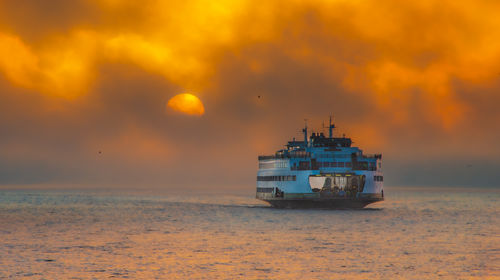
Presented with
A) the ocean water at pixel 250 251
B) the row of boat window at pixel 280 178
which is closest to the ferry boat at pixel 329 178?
the row of boat window at pixel 280 178

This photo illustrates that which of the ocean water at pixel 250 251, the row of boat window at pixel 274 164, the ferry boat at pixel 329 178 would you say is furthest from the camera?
the row of boat window at pixel 274 164

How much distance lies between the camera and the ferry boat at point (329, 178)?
111m

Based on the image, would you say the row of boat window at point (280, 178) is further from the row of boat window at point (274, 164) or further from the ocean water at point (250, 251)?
the ocean water at point (250, 251)

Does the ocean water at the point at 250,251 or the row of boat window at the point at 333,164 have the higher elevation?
the row of boat window at the point at 333,164

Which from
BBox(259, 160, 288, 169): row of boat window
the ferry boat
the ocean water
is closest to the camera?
the ocean water

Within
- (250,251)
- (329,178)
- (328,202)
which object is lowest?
(250,251)

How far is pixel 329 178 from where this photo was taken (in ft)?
367

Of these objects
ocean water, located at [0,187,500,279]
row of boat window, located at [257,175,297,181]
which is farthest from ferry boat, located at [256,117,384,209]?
ocean water, located at [0,187,500,279]

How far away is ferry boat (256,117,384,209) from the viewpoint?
365 ft

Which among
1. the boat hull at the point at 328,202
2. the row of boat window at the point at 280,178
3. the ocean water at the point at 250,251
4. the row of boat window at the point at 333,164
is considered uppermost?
→ the row of boat window at the point at 333,164

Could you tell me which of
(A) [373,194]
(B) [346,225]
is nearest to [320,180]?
(A) [373,194]

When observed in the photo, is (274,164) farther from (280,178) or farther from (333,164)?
(333,164)

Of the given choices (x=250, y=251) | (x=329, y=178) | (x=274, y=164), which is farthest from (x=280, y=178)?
(x=250, y=251)

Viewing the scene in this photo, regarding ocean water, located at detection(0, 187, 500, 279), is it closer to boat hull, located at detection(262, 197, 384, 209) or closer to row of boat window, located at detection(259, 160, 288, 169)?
boat hull, located at detection(262, 197, 384, 209)
